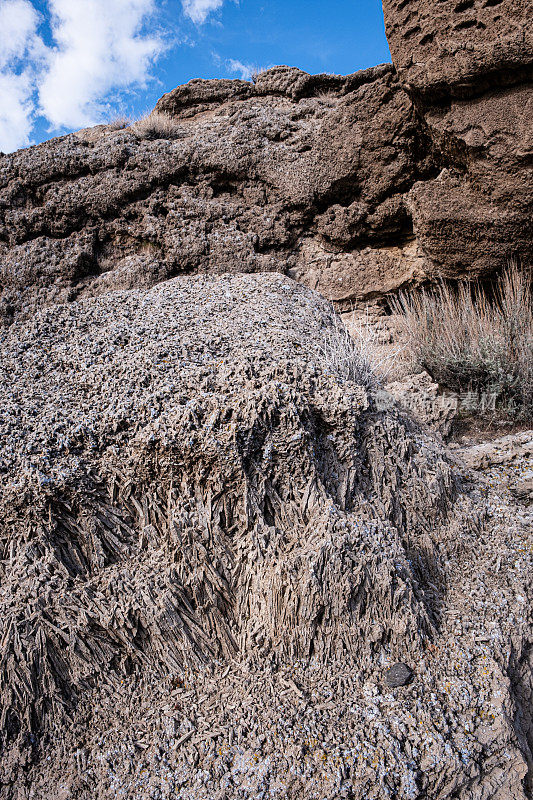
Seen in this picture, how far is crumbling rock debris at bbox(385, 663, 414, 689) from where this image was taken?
2.39 m

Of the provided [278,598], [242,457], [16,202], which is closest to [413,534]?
[278,598]

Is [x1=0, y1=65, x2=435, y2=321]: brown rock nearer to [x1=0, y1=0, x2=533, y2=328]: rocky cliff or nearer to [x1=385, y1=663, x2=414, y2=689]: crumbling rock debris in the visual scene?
[x1=0, y1=0, x2=533, y2=328]: rocky cliff

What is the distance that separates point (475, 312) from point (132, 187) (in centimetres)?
362

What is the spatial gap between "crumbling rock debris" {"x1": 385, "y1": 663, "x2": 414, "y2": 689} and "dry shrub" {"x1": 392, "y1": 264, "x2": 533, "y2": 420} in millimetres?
2587

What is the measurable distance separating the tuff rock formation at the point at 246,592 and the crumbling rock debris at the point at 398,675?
0.07 ft

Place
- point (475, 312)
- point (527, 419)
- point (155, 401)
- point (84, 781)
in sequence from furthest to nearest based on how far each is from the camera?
point (475, 312) < point (527, 419) < point (155, 401) < point (84, 781)

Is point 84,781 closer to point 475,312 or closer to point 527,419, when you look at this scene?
point 527,419

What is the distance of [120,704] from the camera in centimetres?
241

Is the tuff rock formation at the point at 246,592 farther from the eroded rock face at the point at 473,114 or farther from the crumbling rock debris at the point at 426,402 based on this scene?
the eroded rock face at the point at 473,114

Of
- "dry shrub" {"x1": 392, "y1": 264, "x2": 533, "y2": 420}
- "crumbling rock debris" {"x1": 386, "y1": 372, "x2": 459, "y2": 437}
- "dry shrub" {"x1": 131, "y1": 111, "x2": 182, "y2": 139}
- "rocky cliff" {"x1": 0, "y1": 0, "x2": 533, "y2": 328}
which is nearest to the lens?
"crumbling rock debris" {"x1": 386, "y1": 372, "x2": 459, "y2": 437}

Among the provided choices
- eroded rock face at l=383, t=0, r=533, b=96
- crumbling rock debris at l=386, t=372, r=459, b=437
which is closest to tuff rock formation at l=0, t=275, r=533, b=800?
crumbling rock debris at l=386, t=372, r=459, b=437

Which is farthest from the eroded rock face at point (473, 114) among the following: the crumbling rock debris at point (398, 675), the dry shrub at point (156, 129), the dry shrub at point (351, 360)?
the crumbling rock debris at point (398, 675)

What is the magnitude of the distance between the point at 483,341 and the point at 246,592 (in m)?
3.19

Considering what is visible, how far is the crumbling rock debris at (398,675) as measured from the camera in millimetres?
2393
